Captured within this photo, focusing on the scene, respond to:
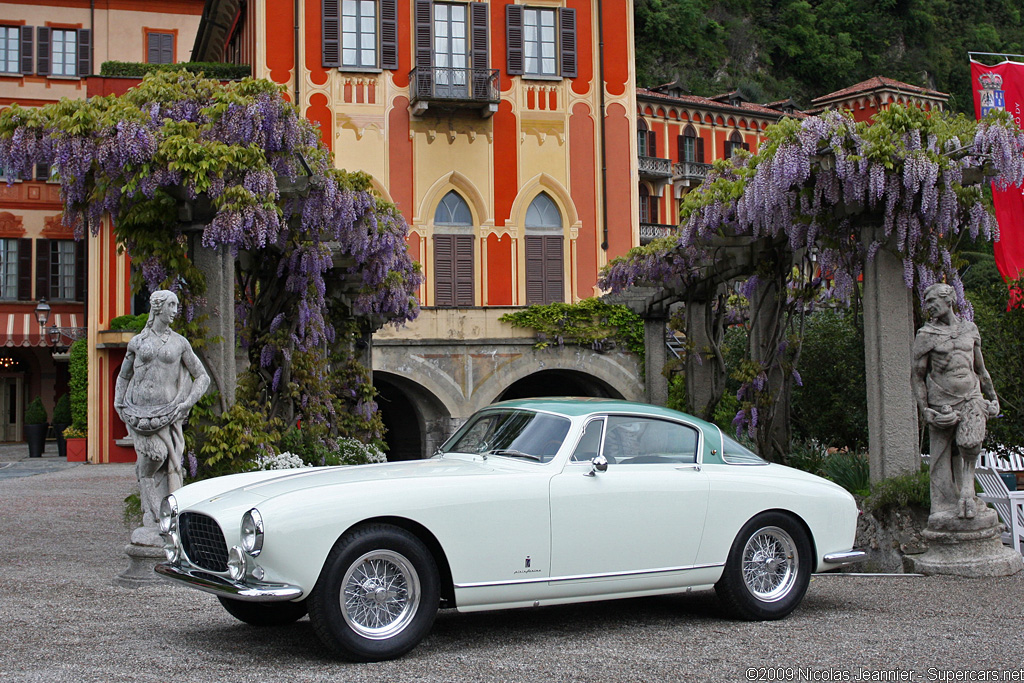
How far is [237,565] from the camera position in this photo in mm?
5449

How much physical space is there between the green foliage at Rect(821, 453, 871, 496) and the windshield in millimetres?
4204

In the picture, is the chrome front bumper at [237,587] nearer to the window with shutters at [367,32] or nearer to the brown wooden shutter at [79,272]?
the window with shutters at [367,32]

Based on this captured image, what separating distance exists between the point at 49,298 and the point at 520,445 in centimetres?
2755

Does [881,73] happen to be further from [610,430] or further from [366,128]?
[610,430]

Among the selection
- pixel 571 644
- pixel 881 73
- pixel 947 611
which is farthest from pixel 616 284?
pixel 881 73

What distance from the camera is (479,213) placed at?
26.6 metres

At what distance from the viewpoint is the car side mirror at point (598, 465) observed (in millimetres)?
6363

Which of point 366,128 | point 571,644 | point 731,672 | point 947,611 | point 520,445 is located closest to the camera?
point 731,672

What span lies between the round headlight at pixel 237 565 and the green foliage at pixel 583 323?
1950 cm

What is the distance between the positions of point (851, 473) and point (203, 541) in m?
6.44

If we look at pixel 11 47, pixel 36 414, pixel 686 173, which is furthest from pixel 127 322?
pixel 686 173

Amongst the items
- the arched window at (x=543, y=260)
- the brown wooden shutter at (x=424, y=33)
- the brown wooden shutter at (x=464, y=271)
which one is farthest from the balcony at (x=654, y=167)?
the brown wooden shutter at (x=464, y=271)

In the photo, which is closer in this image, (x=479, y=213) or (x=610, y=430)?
(x=610, y=430)

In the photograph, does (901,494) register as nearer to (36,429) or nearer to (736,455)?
(736,455)
